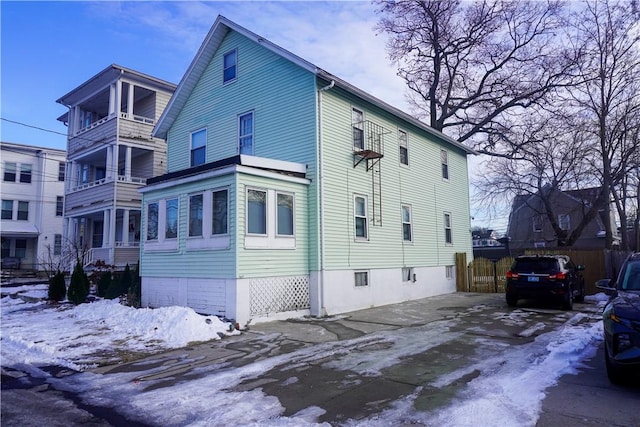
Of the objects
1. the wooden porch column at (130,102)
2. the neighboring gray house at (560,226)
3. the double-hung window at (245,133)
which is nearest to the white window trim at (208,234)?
the double-hung window at (245,133)

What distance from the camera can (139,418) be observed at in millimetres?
4711

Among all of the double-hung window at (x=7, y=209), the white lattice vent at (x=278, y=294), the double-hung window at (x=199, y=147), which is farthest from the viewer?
the double-hung window at (x=7, y=209)

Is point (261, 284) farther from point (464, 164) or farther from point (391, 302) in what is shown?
point (464, 164)

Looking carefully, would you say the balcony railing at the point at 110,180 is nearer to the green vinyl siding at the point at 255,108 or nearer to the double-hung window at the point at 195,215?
the green vinyl siding at the point at 255,108

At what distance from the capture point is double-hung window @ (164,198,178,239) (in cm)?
1255

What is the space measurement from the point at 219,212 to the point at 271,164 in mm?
1969

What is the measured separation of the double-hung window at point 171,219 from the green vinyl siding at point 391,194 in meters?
4.42

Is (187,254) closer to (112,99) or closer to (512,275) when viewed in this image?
(512,275)

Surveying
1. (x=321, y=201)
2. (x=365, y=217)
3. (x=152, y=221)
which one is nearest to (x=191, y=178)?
(x=152, y=221)

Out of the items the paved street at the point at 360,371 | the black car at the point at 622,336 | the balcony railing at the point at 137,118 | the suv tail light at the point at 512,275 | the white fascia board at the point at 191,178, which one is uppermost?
the balcony railing at the point at 137,118

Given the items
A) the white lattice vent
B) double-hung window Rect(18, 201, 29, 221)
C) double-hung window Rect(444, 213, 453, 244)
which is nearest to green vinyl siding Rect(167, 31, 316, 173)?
the white lattice vent

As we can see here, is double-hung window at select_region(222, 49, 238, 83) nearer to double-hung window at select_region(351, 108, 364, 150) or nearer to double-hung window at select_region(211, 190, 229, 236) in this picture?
double-hung window at select_region(351, 108, 364, 150)

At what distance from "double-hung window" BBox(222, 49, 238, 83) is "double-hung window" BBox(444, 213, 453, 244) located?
1137cm

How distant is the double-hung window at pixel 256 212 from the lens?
36.6 feet
